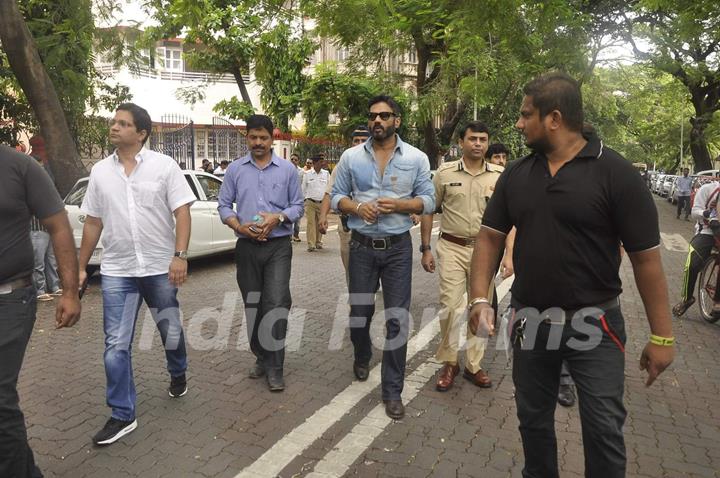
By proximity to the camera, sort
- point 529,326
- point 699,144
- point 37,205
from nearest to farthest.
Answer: point 529,326 < point 37,205 < point 699,144

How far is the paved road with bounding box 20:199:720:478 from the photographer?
11.3ft

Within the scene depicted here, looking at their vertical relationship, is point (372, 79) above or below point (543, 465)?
above

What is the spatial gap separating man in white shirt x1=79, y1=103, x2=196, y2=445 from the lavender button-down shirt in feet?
2.38

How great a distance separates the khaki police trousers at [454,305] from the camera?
181 inches

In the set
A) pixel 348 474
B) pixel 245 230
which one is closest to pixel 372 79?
pixel 245 230

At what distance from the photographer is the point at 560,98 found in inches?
99.1

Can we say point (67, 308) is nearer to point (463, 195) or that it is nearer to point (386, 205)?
point (386, 205)

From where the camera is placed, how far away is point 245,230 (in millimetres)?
4480

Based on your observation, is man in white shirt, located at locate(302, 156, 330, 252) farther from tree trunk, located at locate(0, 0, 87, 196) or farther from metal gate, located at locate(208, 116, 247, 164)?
metal gate, located at locate(208, 116, 247, 164)

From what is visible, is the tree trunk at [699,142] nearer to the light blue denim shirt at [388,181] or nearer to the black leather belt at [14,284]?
the light blue denim shirt at [388,181]

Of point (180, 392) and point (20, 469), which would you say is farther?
point (180, 392)

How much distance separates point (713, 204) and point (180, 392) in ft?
18.9

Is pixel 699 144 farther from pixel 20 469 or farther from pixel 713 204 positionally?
pixel 20 469

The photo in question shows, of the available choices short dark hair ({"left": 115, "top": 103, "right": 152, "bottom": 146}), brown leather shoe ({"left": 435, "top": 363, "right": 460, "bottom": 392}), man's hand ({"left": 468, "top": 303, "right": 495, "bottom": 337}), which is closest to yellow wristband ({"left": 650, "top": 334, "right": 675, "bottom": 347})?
man's hand ({"left": 468, "top": 303, "right": 495, "bottom": 337})
